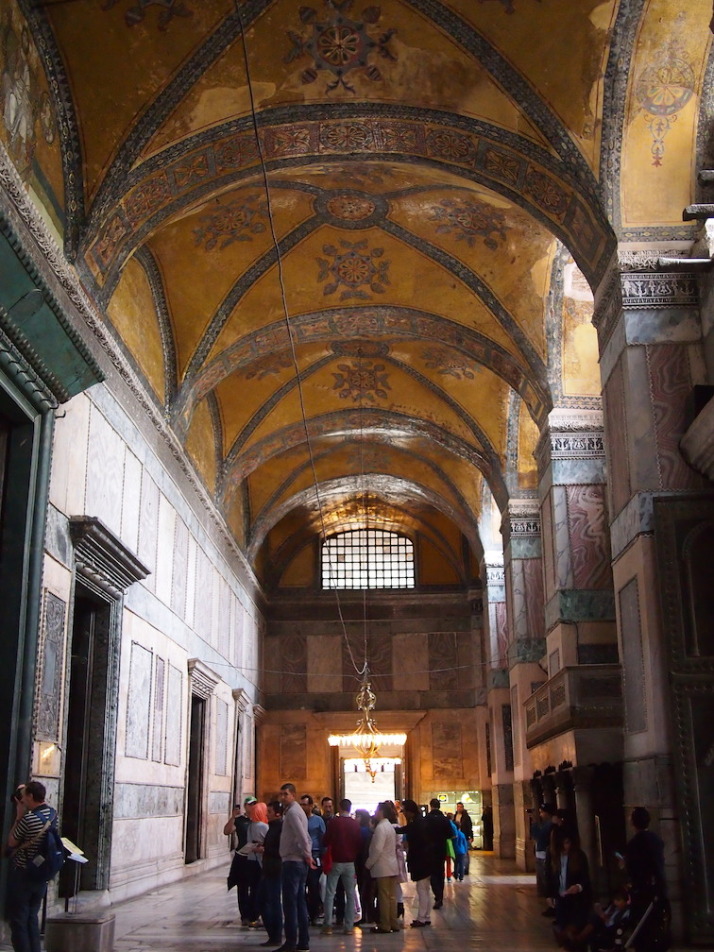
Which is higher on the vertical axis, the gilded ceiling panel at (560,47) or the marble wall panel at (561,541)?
the gilded ceiling panel at (560,47)

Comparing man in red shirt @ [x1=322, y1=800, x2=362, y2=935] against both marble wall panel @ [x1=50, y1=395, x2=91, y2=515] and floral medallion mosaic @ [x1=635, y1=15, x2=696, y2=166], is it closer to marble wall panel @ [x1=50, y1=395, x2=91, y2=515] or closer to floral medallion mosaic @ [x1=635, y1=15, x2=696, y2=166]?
marble wall panel @ [x1=50, y1=395, x2=91, y2=515]

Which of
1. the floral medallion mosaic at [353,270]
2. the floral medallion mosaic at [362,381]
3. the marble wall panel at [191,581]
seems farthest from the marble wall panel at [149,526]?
the floral medallion mosaic at [362,381]

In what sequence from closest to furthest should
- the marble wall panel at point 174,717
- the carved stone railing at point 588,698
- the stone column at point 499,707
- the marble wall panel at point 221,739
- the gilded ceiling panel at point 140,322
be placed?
1. the carved stone railing at point 588,698
2. the gilded ceiling panel at point 140,322
3. the marble wall panel at point 174,717
4. the marble wall panel at point 221,739
5. the stone column at point 499,707

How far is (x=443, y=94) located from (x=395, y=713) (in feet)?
55.7

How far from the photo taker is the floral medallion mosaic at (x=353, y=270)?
13.3 m

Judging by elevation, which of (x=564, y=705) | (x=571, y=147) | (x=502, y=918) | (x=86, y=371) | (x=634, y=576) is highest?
(x=571, y=147)

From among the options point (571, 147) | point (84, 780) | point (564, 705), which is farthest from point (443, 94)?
point (84, 780)

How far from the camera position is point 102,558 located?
32.7 ft

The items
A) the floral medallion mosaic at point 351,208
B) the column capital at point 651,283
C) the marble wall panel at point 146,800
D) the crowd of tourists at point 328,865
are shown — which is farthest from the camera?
the floral medallion mosaic at point 351,208

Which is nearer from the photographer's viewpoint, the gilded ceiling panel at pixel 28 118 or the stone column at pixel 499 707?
the gilded ceiling panel at pixel 28 118

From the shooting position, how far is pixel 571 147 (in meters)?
9.50

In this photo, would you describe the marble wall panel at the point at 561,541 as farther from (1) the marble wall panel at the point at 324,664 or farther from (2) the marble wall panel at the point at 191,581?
(1) the marble wall panel at the point at 324,664

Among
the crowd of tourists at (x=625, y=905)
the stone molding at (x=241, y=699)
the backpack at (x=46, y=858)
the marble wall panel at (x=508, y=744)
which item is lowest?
the crowd of tourists at (x=625, y=905)

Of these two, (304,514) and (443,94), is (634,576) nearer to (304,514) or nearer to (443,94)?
(443,94)
